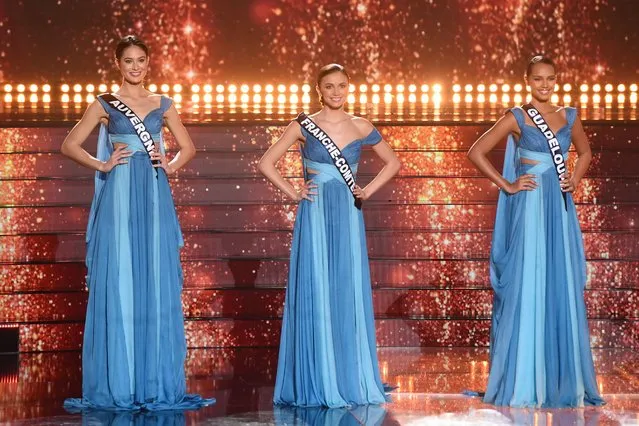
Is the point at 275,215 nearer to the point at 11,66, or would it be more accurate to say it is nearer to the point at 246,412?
the point at 246,412

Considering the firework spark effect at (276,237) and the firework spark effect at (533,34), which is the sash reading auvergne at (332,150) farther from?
the firework spark effect at (533,34)

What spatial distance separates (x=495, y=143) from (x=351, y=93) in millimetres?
4771

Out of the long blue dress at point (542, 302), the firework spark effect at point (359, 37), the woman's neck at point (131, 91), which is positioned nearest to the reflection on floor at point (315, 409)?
the long blue dress at point (542, 302)

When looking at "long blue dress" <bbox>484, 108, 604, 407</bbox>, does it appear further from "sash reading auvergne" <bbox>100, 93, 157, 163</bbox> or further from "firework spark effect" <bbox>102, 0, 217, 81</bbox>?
"firework spark effect" <bbox>102, 0, 217, 81</bbox>

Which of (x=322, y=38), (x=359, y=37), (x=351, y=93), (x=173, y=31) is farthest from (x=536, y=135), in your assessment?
(x=173, y=31)

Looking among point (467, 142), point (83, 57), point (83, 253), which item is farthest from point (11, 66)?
point (467, 142)

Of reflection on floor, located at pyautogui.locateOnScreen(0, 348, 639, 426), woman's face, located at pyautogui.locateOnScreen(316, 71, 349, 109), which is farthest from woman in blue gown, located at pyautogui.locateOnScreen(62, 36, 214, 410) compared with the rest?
woman's face, located at pyautogui.locateOnScreen(316, 71, 349, 109)

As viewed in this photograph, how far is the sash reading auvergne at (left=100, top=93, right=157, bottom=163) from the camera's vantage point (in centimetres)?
520

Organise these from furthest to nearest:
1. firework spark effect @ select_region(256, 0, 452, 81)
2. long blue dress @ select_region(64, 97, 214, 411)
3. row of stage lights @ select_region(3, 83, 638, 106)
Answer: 1. firework spark effect @ select_region(256, 0, 452, 81)
2. row of stage lights @ select_region(3, 83, 638, 106)
3. long blue dress @ select_region(64, 97, 214, 411)

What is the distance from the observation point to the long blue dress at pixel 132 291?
518cm

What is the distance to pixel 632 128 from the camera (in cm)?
805

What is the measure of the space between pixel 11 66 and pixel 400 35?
3541mm

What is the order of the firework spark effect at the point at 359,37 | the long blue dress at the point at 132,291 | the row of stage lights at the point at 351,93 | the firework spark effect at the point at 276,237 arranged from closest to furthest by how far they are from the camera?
the long blue dress at the point at 132,291
the firework spark effect at the point at 276,237
the row of stage lights at the point at 351,93
the firework spark effect at the point at 359,37

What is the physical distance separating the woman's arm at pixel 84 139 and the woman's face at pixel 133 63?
20 cm
